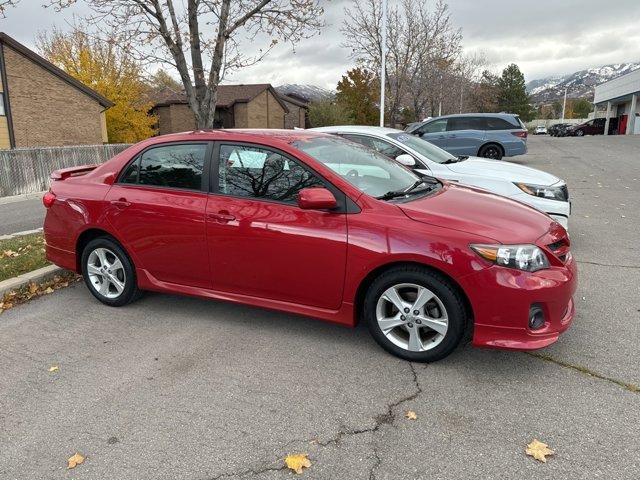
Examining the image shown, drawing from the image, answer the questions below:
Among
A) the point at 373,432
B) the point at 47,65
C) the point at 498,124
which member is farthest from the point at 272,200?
the point at 47,65

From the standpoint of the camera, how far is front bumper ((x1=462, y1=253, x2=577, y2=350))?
318 centimetres

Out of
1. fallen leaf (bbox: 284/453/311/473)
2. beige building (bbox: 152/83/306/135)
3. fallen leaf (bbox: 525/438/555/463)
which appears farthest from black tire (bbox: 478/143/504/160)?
beige building (bbox: 152/83/306/135)

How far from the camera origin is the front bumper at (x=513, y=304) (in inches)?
125

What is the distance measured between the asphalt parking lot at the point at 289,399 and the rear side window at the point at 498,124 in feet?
41.9

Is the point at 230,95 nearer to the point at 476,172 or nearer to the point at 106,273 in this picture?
the point at 476,172

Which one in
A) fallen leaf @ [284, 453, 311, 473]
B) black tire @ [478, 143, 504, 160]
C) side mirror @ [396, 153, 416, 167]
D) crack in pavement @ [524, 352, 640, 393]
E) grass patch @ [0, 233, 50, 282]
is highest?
side mirror @ [396, 153, 416, 167]

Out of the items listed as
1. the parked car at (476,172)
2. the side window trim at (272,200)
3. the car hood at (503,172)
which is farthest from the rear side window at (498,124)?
the side window trim at (272,200)

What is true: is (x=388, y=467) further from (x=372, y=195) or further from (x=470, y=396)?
(x=372, y=195)

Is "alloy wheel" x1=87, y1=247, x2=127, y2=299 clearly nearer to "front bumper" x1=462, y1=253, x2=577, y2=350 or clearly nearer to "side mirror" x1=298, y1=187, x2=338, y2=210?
"side mirror" x1=298, y1=187, x2=338, y2=210

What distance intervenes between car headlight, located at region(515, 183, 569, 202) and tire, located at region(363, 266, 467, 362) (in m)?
3.40

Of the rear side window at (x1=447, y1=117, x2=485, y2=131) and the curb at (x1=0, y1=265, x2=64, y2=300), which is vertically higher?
the rear side window at (x1=447, y1=117, x2=485, y2=131)

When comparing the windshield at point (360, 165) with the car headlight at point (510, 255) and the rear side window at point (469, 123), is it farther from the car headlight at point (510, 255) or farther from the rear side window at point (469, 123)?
the rear side window at point (469, 123)

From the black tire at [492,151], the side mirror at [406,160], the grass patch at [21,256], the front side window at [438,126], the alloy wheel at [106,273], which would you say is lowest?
the grass patch at [21,256]

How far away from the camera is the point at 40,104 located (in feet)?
→ 84.3
